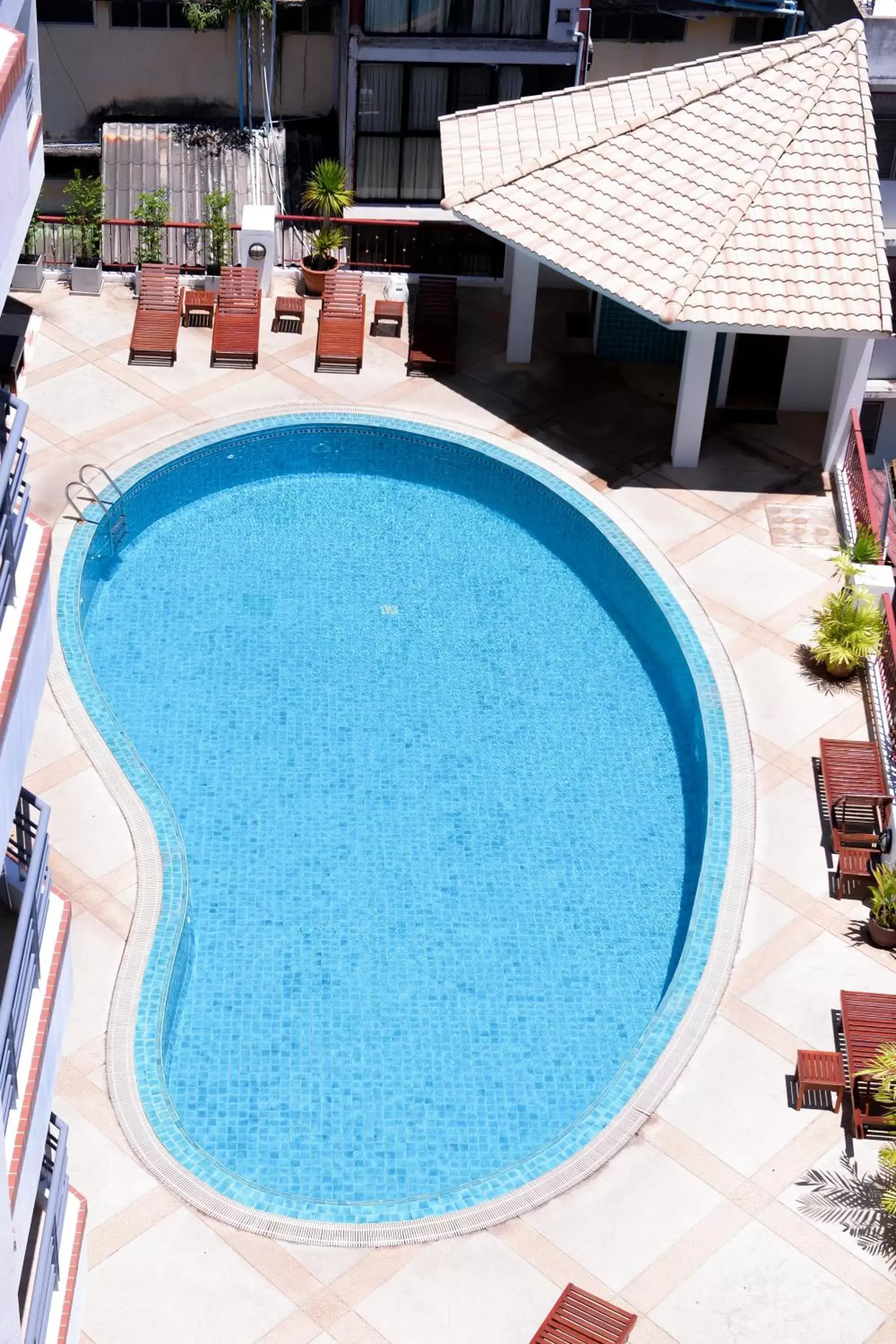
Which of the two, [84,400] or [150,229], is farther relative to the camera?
[150,229]

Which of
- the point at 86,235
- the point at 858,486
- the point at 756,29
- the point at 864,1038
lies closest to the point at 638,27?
the point at 756,29

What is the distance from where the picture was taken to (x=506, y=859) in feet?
74.6

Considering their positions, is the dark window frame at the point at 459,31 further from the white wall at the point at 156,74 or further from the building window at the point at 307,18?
the white wall at the point at 156,74

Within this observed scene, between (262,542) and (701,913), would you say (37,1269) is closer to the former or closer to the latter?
(701,913)

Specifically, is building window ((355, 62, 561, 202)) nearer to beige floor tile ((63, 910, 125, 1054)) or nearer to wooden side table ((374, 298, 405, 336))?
wooden side table ((374, 298, 405, 336))

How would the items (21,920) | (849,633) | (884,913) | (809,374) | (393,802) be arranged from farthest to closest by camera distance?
(809,374), (849,633), (393,802), (884,913), (21,920)

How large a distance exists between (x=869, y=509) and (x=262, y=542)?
8938 mm

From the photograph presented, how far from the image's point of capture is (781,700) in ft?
79.6

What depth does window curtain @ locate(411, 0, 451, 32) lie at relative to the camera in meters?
31.0

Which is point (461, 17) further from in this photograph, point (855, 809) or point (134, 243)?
point (855, 809)

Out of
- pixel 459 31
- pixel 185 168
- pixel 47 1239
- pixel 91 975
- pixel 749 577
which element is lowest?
pixel 91 975

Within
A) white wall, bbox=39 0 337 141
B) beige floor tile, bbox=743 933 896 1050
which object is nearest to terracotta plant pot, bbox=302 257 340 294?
white wall, bbox=39 0 337 141

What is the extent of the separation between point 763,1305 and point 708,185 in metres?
16.8

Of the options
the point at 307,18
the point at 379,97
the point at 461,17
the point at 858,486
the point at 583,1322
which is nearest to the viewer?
the point at 583,1322
